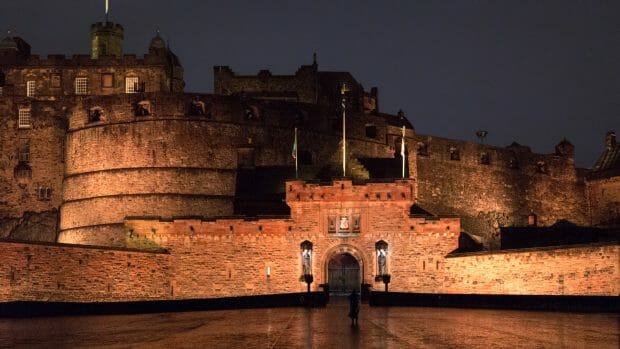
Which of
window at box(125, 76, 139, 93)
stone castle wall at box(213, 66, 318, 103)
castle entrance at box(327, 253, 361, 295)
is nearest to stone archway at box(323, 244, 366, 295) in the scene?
castle entrance at box(327, 253, 361, 295)

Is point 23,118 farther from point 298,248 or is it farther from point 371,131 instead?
point 298,248

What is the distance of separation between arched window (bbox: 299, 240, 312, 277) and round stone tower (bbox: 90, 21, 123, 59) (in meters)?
28.3

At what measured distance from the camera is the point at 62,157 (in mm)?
53062

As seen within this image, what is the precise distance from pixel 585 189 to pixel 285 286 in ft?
112

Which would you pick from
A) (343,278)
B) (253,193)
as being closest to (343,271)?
(343,278)

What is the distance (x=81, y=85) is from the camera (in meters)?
57.1

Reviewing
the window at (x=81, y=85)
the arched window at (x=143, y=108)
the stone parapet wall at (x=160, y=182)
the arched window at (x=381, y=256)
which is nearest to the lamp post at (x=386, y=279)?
the arched window at (x=381, y=256)

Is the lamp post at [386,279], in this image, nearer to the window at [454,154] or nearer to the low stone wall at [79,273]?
the low stone wall at [79,273]

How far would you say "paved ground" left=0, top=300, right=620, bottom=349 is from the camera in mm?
16875

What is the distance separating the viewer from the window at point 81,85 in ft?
187

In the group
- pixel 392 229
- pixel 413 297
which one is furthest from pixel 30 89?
pixel 413 297

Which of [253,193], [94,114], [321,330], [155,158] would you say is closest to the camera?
[321,330]

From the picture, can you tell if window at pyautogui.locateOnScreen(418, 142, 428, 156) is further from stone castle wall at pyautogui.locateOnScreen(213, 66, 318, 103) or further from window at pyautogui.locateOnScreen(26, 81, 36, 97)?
window at pyautogui.locateOnScreen(26, 81, 36, 97)

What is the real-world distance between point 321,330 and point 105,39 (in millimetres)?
45794
